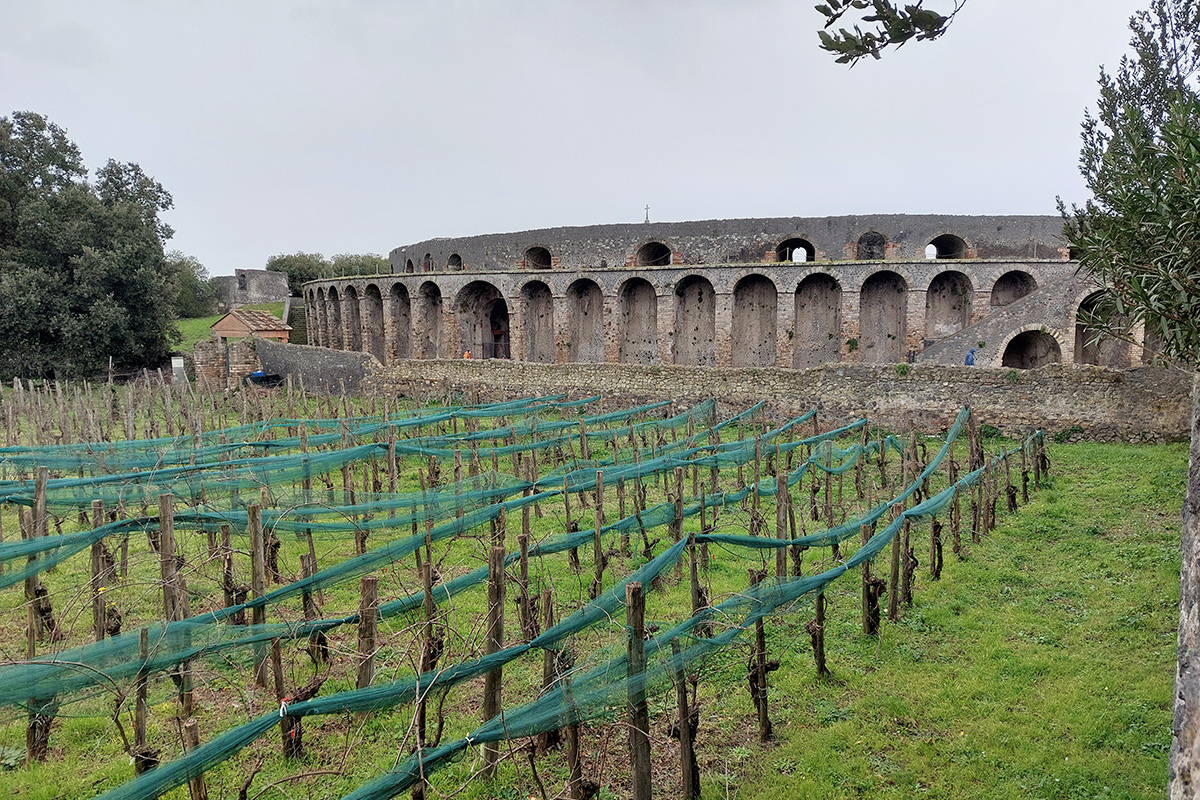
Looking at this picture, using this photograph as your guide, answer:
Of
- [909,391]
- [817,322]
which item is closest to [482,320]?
[817,322]

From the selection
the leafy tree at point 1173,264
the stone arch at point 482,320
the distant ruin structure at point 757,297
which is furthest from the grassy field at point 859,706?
the stone arch at point 482,320

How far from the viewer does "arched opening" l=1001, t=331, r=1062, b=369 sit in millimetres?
21198

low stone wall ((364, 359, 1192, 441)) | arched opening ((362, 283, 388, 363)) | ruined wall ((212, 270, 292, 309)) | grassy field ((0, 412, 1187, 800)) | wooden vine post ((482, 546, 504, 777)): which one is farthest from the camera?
ruined wall ((212, 270, 292, 309))

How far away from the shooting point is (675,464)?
31.3 feet

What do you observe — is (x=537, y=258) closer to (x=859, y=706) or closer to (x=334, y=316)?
(x=334, y=316)

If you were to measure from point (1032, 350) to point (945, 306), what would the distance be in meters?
2.90

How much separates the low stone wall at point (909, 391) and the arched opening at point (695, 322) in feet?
20.3

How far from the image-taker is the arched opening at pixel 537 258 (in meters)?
29.3

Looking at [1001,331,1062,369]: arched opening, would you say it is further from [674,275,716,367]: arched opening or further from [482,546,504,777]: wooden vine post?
[482,546,504,777]: wooden vine post

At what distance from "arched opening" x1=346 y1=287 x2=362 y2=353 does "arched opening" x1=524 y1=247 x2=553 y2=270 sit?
8.51 metres

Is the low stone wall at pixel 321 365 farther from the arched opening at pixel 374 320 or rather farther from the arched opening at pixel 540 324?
the arched opening at pixel 540 324

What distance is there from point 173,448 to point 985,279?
71.5ft

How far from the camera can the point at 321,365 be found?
24.4 m

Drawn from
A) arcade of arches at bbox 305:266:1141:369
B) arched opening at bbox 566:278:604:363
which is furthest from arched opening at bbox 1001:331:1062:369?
arched opening at bbox 566:278:604:363
